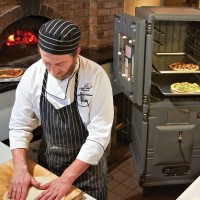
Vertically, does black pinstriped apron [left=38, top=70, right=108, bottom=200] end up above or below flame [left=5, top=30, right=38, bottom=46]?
below

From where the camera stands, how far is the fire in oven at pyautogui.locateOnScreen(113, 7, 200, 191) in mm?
1866

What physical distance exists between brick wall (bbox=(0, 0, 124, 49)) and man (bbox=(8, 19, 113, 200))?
1.42 m

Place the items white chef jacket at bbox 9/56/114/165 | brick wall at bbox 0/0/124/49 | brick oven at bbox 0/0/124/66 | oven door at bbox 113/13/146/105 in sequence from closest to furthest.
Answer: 1. white chef jacket at bbox 9/56/114/165
2. oven door at bbox 113/13/146/105
3. brick oven at bbox 0/0/124/66
4. brick wall at bbox 0/0/124/49

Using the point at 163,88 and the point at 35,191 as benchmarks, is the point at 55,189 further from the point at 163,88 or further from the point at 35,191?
the point at 163,88

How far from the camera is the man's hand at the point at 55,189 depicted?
1061 mm

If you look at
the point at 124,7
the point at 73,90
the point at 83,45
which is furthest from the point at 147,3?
the point at 73,90

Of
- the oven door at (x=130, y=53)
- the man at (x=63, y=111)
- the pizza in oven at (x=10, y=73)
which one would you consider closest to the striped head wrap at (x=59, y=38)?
the man at (x=63, y=111)

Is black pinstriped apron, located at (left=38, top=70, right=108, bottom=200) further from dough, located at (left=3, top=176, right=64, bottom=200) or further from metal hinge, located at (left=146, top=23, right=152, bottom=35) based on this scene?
metal hinge, located at (left=146, top=23, right=152, bottom=35)

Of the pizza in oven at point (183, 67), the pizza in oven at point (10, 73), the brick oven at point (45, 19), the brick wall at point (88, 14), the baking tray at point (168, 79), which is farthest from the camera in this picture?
the brick wall at point (88, 14)

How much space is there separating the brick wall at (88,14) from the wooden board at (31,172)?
1557 mm

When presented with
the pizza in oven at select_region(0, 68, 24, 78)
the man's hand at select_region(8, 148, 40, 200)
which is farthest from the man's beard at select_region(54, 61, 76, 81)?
the pizza in oven at select_region(0, 68, 24, 78)

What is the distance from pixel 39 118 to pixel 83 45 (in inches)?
70.5

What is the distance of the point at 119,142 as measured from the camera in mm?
2941

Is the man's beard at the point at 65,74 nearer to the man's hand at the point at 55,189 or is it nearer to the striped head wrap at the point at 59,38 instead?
the striped head wrap at the point at 59,38
